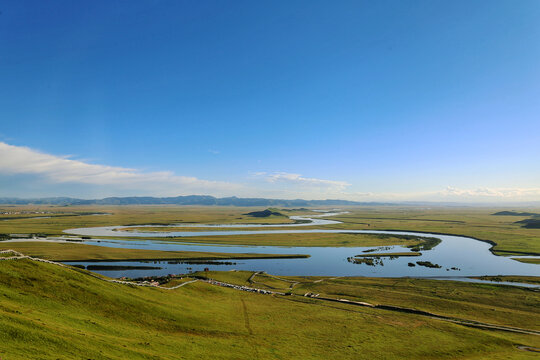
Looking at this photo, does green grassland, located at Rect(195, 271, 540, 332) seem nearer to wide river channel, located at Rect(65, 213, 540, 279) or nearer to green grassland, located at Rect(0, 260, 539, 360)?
green grassland, located at Rect(0, 260, 539, 360)

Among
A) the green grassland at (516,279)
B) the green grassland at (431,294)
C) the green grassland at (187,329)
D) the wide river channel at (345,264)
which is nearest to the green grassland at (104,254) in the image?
the wide river channel at (345,264)

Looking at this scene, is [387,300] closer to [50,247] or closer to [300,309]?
[300,309]

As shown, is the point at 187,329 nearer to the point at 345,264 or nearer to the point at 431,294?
the point at 431,294

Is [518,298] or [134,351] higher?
[134,351]

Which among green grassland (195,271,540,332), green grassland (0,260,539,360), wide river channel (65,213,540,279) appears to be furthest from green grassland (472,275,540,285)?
green grassland (0,260,539,360)

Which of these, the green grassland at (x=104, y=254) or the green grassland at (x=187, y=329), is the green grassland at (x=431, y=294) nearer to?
the green grassland at (x=187, y=329)

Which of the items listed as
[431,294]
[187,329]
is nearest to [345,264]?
[431,294]

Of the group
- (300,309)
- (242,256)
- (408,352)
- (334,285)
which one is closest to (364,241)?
(242,256)

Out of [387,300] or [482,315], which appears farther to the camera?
[387,300]
